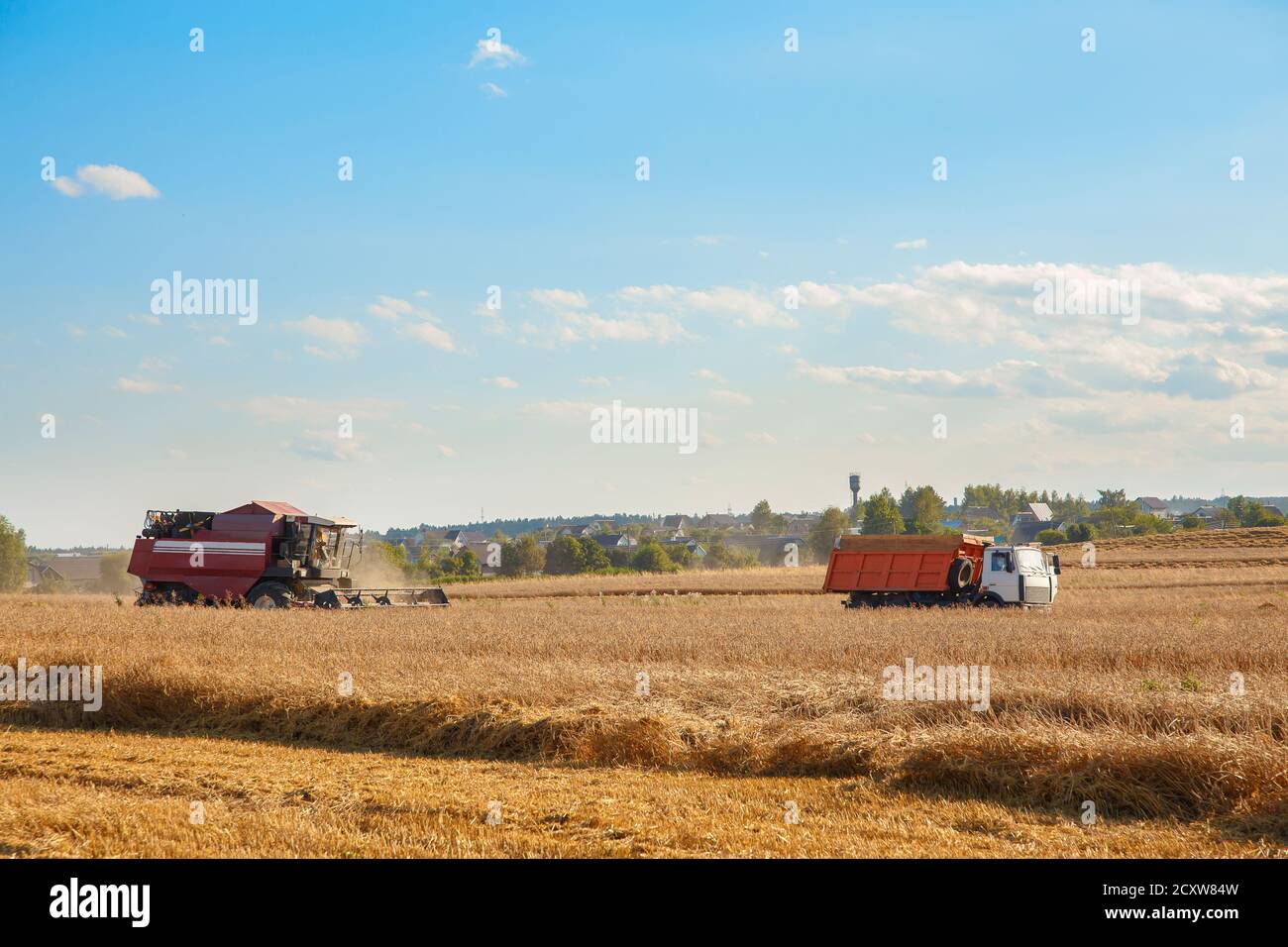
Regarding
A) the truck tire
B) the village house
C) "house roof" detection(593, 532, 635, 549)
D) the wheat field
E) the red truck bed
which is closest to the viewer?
the wheat field

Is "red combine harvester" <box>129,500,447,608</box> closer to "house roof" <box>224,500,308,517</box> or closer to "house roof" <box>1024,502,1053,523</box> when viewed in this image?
"house roof" <box>224,500,308,517</box>

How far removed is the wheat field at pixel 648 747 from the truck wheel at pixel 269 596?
8.78 metres

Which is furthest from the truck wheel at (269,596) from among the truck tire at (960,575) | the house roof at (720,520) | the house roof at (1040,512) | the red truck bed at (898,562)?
the house roof at (720,520)

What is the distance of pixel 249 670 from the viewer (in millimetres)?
14016

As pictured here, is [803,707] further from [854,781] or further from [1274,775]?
[1274,775]

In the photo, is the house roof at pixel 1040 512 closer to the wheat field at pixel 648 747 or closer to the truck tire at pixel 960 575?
the truck tire at pixel 960 575

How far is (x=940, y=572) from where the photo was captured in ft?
86.6

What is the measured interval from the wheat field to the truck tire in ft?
25.0

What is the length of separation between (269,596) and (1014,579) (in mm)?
18439

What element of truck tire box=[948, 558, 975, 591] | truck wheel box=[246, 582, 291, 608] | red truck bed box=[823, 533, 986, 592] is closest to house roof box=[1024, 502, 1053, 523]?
red truck bed box=[823, 533, 986, 592]

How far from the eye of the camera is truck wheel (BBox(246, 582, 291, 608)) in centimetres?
2739

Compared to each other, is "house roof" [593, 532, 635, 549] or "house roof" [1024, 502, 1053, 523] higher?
"house roof" [1024, 502, 1053, 523]

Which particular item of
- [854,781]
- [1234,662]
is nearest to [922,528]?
[1234,662]
